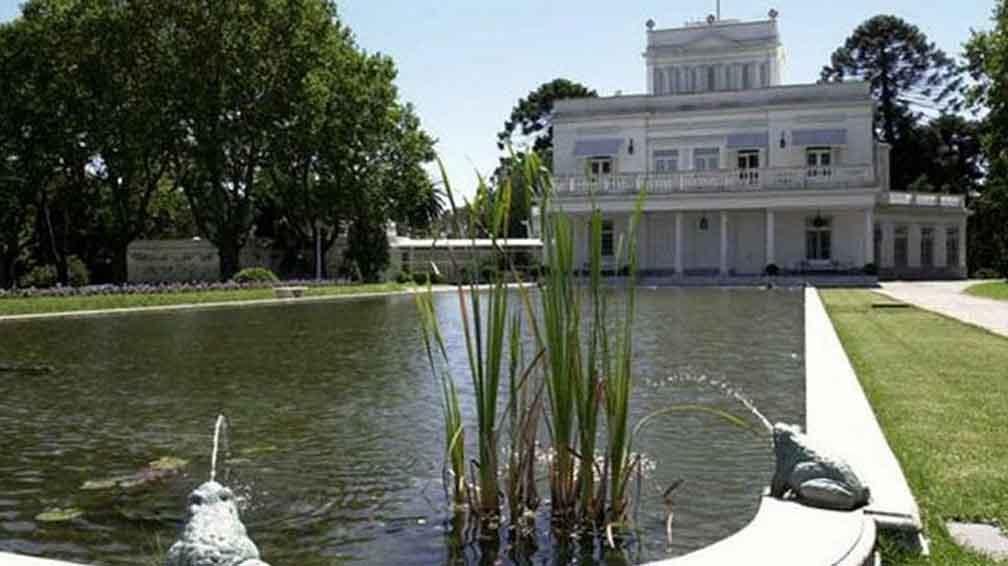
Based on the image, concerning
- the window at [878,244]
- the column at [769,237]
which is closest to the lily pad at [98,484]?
the column at [769,237]

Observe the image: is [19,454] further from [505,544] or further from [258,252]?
[258,252]

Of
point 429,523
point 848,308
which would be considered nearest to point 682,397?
point 429,523

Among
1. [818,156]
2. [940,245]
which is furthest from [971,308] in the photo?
[940,245]

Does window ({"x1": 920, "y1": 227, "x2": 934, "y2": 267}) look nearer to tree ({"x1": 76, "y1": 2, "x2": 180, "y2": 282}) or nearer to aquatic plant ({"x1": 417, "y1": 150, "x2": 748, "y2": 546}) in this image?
tree ({"x1": 76, "y1": 2, "x2": 180, "y2": 282})

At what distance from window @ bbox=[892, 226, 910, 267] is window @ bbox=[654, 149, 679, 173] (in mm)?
9856

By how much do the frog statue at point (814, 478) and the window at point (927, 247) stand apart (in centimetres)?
4285

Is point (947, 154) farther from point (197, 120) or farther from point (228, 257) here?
point (197, 120)

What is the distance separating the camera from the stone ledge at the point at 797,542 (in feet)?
11.3

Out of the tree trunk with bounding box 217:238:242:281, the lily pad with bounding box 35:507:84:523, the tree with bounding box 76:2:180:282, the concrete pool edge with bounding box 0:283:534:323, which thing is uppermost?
the tree with bounding box 76:2:180:282

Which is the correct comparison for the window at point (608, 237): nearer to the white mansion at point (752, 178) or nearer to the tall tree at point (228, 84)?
the white mansion at point (752, 178)

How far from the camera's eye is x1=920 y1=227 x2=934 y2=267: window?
4400 centimetres

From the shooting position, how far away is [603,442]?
6781mm

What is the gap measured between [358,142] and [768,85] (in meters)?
20.3

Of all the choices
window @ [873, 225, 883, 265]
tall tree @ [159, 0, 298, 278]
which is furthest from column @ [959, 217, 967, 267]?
tall tree @ [159, 0, 298, 278]
